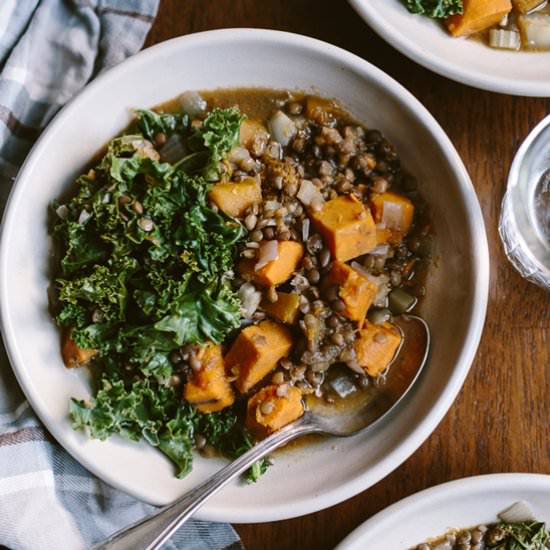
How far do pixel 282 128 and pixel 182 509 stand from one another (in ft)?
4.50

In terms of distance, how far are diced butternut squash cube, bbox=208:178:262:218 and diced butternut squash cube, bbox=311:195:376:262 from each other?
223mm

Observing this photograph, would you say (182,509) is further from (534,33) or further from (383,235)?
(534,33)

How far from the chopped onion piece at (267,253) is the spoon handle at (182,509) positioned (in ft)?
1.93

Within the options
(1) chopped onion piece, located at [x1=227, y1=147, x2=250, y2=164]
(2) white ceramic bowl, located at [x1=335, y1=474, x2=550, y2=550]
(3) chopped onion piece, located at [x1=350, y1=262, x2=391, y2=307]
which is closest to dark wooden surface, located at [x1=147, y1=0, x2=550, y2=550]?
(2) white ceramic bowl, located at [x1=335, y1=474, x2=550, y2=550]


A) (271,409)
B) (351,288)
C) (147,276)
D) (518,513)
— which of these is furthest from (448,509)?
(147,276)

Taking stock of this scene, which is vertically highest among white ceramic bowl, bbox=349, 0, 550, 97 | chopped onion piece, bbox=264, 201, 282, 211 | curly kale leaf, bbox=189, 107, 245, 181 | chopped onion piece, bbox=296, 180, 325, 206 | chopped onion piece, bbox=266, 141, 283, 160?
white ceramic bowl, bbox=349, 0, 550, 97

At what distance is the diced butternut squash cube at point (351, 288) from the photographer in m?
3.01

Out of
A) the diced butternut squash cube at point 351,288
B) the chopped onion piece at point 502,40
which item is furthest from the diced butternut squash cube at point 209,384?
the chopped onion piece at point 502,40

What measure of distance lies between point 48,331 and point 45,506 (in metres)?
0.62

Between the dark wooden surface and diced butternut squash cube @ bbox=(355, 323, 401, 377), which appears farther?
the dark wooden surface

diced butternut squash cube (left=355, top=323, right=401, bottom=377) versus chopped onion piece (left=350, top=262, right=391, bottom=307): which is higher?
chopped onion piece (left=350, top=262, right=391, bottom=307)

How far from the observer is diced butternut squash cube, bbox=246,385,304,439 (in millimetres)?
3016

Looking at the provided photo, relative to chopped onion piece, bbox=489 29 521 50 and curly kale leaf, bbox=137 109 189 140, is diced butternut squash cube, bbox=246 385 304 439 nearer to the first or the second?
curly kale leaf, bbox=137 109 189 140

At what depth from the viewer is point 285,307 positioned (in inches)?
119
